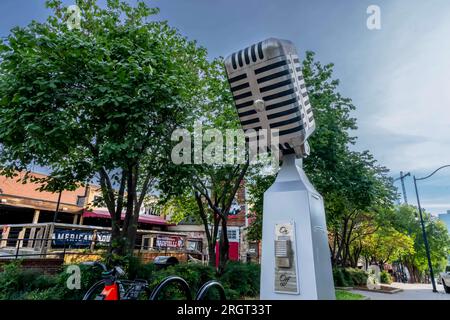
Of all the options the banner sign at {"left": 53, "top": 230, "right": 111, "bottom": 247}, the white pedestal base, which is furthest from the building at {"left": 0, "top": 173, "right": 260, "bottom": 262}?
the white pedestal base

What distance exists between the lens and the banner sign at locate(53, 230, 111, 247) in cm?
1040

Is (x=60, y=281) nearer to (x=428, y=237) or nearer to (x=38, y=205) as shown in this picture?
(x=38, y=205)

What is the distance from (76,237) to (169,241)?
644 cm

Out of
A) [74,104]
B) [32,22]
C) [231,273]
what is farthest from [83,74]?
[231,273]

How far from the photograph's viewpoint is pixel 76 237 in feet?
36.4

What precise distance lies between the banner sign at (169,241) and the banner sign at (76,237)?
442cm

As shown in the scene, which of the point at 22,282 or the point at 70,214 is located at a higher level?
the point at 70,214

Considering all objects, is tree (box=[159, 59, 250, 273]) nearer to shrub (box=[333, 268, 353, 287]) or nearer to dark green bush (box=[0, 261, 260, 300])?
dark green bush (box=[0, 261, 260, 300])

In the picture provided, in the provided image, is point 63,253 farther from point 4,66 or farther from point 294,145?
point 294,145

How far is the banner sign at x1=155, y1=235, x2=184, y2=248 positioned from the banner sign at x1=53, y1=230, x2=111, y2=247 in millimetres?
4422

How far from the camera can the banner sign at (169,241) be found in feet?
52.7

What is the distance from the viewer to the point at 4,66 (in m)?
6.28

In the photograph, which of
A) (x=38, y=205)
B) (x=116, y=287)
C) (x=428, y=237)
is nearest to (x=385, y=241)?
(x=428, y=237)
